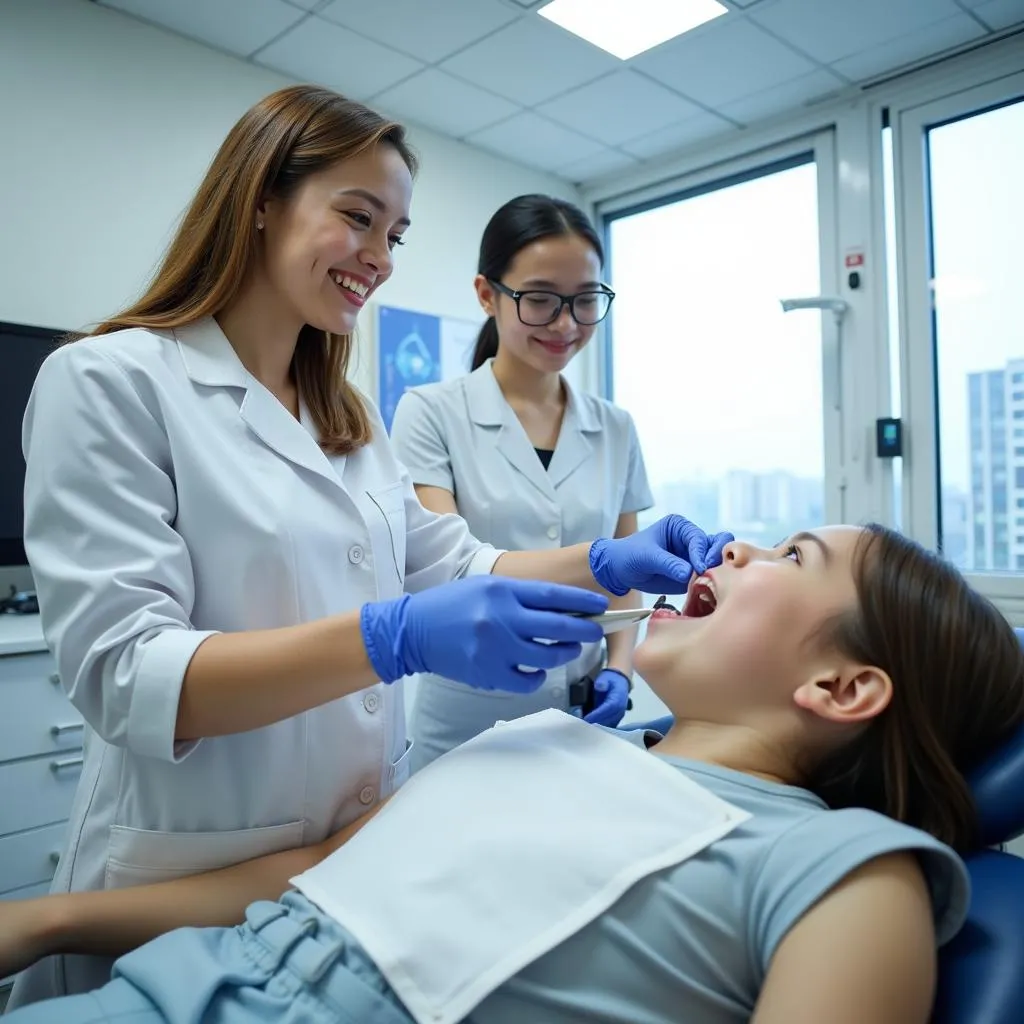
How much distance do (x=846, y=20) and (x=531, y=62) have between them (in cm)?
102

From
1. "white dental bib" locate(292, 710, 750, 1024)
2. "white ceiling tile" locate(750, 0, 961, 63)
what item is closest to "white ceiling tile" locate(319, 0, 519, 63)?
"white ceiling tile" locate(750, 0, 961, 63)

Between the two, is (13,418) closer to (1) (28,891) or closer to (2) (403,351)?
(1) (28,891)

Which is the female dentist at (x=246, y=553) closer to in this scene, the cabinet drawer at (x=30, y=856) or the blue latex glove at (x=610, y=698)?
the blue latex glove at (x=610, y=698)

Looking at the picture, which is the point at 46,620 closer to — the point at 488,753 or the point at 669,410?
the point at 488,753

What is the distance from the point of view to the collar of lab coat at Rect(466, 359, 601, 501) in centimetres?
190

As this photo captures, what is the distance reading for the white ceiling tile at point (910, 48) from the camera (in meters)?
2.65

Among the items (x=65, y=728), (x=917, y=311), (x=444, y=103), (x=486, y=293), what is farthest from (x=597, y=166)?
(x=65, y=728)

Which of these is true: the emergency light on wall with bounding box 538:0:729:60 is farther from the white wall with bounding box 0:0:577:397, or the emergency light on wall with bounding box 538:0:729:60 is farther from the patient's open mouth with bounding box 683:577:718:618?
the patient's open mouth with bounding box 683:577:718:618

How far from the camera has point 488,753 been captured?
1.00 m

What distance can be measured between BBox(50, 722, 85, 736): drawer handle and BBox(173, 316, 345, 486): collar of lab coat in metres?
1.42

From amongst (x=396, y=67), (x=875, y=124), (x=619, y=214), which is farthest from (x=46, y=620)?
(x=619, y=214)

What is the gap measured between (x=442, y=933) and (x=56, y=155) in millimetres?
2656

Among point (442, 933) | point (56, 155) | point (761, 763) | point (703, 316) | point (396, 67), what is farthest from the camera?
point (703, 316)

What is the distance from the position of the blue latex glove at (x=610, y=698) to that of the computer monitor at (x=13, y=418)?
1652 mm
